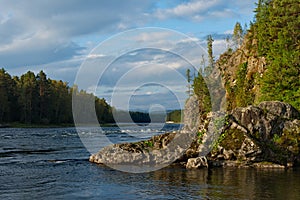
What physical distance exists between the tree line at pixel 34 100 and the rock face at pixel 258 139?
94349 mm

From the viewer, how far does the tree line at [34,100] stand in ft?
377

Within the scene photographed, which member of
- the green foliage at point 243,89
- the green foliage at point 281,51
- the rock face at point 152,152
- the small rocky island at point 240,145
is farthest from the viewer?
the green foliage at point 243,89

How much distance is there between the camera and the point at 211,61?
95688 millimetres

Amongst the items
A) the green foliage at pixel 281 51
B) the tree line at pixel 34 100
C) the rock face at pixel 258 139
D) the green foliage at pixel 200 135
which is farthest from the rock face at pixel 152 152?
the tree line at pixel 34 100

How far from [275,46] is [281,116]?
17.8m

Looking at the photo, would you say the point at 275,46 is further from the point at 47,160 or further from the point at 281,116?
the point at 47,160

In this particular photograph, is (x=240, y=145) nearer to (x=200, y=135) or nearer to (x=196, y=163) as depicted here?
(x=200, y=135)

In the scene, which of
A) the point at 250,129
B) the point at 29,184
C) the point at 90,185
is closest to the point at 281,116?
the point at 250,129

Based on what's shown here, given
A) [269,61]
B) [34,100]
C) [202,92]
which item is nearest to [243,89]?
[269,61]

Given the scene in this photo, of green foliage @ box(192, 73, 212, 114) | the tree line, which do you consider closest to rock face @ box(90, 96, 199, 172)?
green foliage @ box(192, 73, 212, 114)

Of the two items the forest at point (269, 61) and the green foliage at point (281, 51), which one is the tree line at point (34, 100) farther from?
the green foliage at point (281, 51)

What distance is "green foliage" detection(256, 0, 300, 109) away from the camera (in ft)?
123

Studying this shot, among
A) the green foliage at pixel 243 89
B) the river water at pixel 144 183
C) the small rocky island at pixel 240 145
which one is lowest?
the river water at pixel 144 183

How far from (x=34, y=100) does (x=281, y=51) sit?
9656cm
